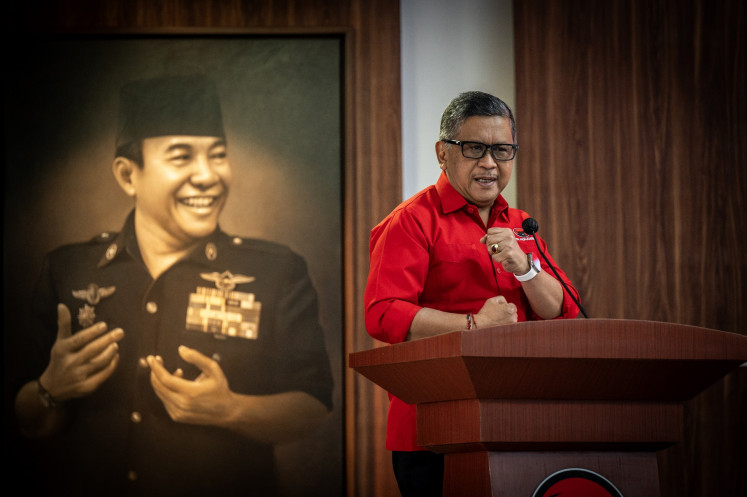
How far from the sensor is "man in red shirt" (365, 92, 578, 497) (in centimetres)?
178

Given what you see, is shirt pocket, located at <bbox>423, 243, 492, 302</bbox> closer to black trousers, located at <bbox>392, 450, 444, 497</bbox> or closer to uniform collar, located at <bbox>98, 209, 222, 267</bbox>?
black trousers, located at <bbox>392, 450, 444, 497</bbox>

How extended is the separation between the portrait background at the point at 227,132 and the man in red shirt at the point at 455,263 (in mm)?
1407

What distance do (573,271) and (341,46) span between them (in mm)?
1381

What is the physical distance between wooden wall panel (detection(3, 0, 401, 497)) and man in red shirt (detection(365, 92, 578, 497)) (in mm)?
1336

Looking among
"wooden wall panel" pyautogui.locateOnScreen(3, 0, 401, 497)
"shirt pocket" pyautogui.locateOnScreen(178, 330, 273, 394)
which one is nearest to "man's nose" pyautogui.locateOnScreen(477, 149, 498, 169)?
"wooden wall panel" pyautogui.locateOnScreen(3, 0, 401, 497)

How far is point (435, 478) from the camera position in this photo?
1866mm

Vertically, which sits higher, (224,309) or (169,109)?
(169,109)

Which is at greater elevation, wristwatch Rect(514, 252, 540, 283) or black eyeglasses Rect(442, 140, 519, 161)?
black eyeglasses Rect(442, 140, 519, 161)

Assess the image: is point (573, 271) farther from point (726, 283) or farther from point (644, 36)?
point (644, 36)

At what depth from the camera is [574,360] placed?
4.42 feet

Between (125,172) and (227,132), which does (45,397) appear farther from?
(227,132)

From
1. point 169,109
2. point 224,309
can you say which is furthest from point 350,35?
point 224,309

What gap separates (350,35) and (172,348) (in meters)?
1.52

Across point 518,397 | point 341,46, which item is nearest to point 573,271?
point 341,46
